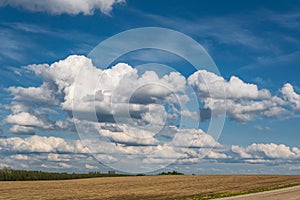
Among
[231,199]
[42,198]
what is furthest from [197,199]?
[42,198]

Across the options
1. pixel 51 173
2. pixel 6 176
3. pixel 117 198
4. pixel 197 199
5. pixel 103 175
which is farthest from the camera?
pixel 103 175

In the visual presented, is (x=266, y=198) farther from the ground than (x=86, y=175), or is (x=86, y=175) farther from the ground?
(x=86, y=175)

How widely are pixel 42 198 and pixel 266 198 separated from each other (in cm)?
2378

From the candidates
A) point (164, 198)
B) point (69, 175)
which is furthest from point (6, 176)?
point (164, 198)

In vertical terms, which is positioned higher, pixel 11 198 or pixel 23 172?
pixel 23 172

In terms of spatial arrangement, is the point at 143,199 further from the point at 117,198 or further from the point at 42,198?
the point at 42,198

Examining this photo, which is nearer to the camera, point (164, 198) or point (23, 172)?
point (164, 198)

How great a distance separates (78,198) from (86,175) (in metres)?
80.5

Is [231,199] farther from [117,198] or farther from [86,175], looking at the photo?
[86,175]

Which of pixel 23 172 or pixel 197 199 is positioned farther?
pixel 23 172

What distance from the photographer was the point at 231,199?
152ft

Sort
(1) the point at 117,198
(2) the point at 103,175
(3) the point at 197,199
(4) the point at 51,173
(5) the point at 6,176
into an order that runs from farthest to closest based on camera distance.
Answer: (2) the point at 103,175 → (4) the point at 51,173 → (5) the point at 6,176 → (1) the point at 117,198 → (3) the point at 197,199

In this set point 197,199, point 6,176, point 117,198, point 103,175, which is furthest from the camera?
point 103,175

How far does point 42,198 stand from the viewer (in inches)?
2014
